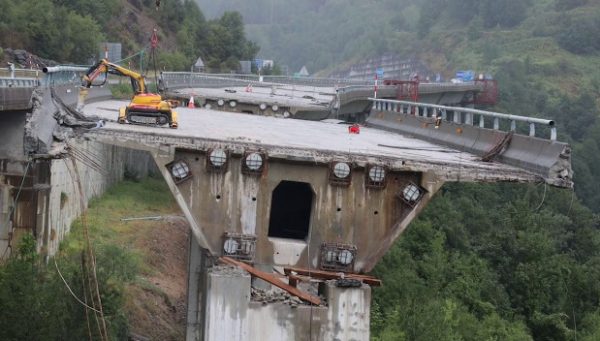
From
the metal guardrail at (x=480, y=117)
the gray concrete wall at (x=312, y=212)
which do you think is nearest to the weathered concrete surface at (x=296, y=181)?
the gray concrete wall at (x=312, y=212)

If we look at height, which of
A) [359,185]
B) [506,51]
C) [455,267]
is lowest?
[455,267]

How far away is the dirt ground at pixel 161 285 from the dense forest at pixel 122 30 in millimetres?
34617

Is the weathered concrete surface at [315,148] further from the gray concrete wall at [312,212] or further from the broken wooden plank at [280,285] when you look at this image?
the broken wooden plank at [280,285]

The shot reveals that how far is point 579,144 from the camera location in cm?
9638

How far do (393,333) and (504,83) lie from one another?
10820 cm

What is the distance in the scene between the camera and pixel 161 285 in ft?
96.4

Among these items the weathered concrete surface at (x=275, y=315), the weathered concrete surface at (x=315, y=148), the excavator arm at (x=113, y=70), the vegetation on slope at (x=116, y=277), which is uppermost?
the excavator arm at (x=113, y=70)

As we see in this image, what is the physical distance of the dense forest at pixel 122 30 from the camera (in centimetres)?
6950

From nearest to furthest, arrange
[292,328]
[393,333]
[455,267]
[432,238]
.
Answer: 1. [292,328]
2. [393,333]
3. [455,267]
4. [432,238]

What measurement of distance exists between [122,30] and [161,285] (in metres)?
65.9

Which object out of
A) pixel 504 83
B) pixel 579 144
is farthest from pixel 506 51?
pixel 579 144

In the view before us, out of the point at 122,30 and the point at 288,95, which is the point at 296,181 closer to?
the point at 288,95

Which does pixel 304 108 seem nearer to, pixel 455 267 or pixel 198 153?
pixel 455 267

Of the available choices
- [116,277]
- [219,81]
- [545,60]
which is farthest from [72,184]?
[545,60]
